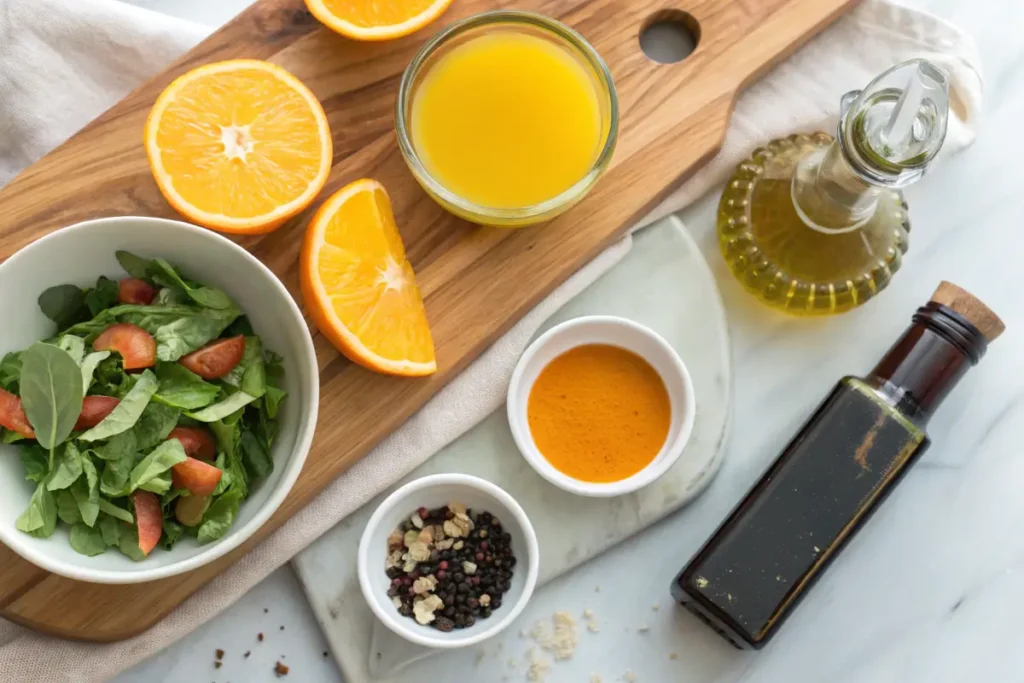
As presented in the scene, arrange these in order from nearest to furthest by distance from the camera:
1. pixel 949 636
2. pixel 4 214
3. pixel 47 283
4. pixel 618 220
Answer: pixel 47 283
pixel 4 214
pixel 618 220
pixel 949 636

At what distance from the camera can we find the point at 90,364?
57.3 inches

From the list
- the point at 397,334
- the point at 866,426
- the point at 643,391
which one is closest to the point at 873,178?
the point at 866,426

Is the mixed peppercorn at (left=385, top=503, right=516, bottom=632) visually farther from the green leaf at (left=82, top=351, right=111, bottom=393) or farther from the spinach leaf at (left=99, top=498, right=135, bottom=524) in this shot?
the green leaf at (left=82, top=351, right=111, bottom=393)

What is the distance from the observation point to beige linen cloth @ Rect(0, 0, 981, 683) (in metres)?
1.73

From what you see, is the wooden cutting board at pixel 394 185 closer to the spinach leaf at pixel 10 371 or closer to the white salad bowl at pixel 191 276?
the white salad bowl at pixel 191 276

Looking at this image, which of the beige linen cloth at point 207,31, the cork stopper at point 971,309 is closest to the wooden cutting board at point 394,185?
the beige linen cloth at point 207,31

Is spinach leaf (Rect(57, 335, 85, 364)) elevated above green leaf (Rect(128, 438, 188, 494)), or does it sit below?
above

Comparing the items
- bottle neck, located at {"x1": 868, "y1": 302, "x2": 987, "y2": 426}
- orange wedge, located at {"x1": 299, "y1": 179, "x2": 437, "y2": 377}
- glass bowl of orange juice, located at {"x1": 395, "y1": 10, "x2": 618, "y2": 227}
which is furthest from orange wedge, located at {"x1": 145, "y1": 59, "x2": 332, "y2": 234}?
bottle neck, located at {"x1": 868, "y1": 302, "x2": 987, "y2": 426}

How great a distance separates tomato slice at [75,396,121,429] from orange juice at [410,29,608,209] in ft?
2.19

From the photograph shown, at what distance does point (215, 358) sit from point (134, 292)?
7.1 inches

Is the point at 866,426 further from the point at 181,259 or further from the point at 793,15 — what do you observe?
the point at 181,259

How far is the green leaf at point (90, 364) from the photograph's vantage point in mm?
1436

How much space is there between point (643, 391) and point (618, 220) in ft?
1.09

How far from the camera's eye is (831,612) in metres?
1.88
